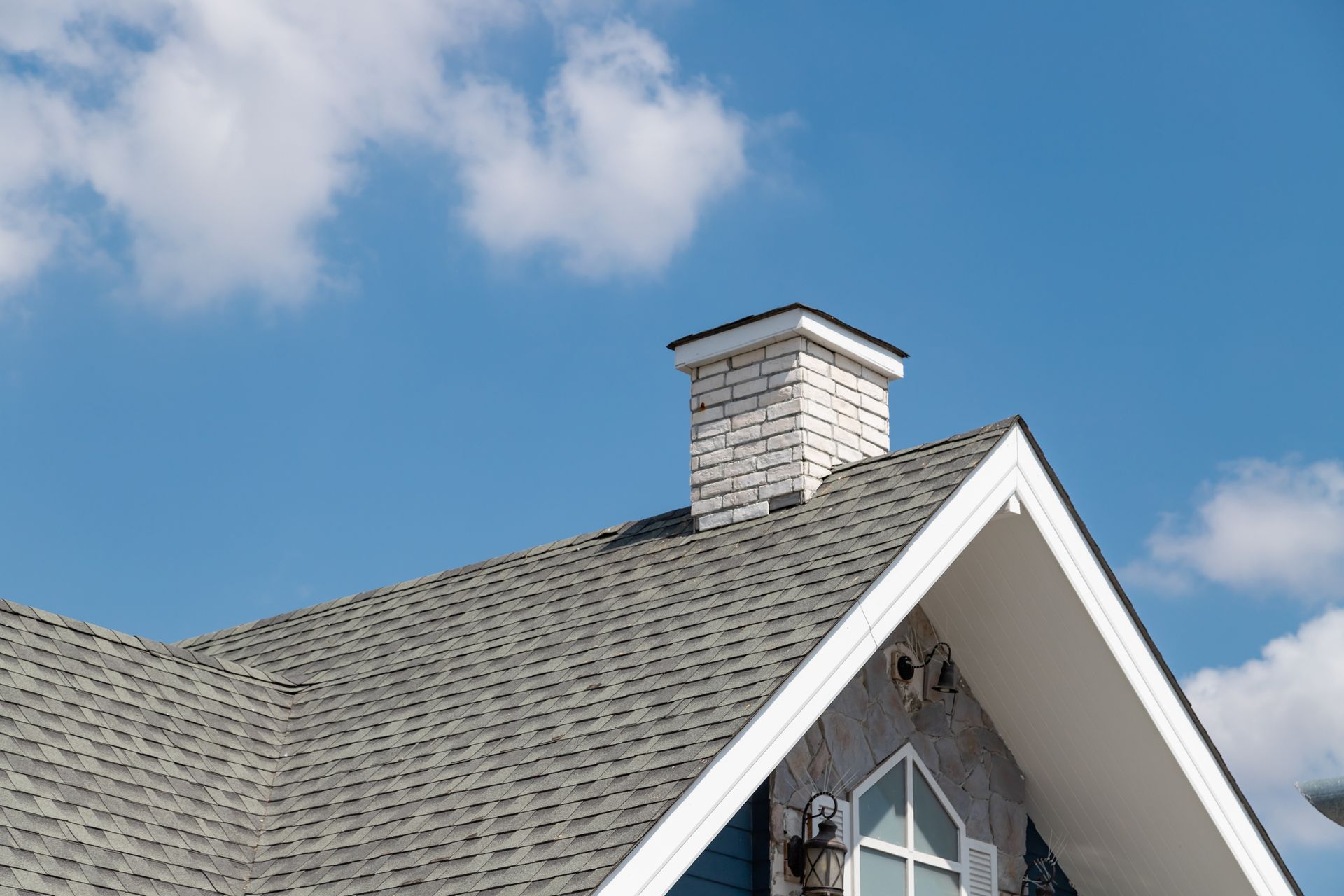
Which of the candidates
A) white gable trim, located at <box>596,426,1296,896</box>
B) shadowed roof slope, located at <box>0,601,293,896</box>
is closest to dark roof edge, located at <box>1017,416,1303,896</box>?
white gable trim, located at <box>596,426,1296,896</box>

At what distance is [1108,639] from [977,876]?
153cm

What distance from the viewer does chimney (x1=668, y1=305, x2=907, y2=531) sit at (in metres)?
9.56

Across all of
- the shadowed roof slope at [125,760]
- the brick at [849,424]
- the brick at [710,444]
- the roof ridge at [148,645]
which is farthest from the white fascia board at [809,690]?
the roof ridge at [148,645]

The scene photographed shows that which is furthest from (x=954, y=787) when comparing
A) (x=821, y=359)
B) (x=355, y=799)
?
(x=355, y=799)

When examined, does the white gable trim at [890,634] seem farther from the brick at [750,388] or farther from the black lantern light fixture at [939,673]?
the brick at [750,388]

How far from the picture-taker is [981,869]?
9.29m

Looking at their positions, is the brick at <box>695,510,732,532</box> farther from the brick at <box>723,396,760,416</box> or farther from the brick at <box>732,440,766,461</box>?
the brick at <box>723,396,760,416</box>

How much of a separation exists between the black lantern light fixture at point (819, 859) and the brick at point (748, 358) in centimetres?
292

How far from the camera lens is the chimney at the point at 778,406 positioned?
31.4 ft

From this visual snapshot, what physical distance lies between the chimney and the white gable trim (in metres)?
1.26

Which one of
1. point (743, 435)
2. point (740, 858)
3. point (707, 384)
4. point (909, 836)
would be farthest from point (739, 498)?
point (740, 858)

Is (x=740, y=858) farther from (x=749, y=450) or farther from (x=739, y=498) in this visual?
(x=749, y=450)

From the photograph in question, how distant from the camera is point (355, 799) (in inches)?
324

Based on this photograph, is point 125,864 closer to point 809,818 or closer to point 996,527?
point 809,818
